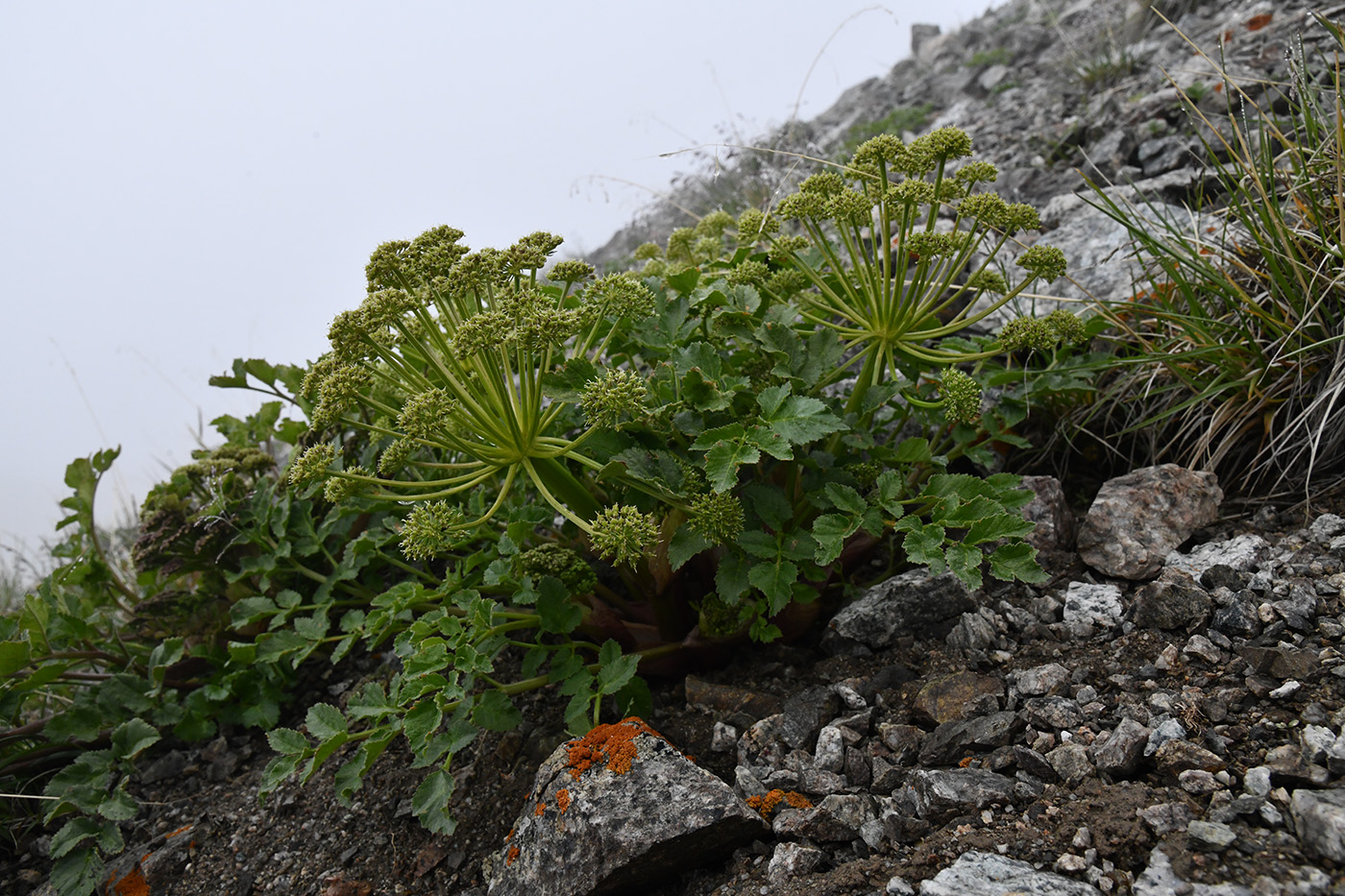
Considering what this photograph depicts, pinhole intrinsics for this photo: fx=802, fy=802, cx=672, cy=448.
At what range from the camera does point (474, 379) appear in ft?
8.46

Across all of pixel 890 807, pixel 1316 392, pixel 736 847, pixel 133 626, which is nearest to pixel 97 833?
pixel 133 626

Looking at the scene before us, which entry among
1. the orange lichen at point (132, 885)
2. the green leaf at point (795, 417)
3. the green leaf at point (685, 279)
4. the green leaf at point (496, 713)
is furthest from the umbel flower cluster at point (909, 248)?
the orange lichen at point (132, 885)

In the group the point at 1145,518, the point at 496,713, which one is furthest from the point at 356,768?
the point at 1145,518

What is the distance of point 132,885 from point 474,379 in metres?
2.31

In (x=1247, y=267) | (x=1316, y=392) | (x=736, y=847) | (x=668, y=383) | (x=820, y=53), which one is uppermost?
(x=820, y=53)

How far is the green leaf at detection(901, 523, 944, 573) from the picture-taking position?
7.48 feet

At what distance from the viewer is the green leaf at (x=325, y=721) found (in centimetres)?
256

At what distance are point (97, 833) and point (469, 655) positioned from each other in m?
1.79

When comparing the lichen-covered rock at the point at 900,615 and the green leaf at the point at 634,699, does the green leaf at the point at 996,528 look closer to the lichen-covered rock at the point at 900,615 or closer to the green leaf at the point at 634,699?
the lichen-covered rock at the point at 900,615

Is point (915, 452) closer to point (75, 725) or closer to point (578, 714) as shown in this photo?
point (578, 714)

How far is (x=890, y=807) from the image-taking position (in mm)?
2162

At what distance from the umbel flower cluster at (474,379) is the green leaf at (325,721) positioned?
658 millimetres

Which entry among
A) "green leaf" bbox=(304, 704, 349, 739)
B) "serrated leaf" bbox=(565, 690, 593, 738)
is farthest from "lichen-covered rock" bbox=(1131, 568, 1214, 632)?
"green leaf" bbox=(304, 704, 349, 739)

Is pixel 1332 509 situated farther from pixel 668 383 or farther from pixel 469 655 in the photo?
pixel 469 655
